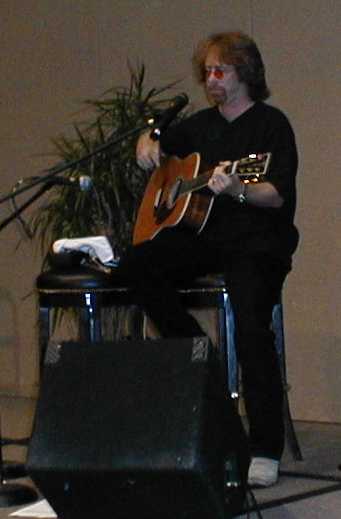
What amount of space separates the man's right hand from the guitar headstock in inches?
20.6

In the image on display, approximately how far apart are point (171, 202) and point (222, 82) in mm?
414

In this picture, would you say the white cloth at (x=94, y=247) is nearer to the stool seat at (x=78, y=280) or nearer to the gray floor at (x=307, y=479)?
the stool seat at (x=78, y=280)

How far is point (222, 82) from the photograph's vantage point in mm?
3424

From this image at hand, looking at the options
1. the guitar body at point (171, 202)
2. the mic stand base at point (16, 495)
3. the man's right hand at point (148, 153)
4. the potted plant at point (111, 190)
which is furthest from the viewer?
the potted plant at point (111, 190)

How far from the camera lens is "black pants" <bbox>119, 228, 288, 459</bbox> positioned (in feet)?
10.3

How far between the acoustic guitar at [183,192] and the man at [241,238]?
0.04m

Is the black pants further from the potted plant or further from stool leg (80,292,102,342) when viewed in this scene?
the potted plant

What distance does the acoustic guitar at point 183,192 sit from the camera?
10.3 ft


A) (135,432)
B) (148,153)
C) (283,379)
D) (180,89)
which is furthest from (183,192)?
(180,89)

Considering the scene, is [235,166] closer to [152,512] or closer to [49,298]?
[49,298]

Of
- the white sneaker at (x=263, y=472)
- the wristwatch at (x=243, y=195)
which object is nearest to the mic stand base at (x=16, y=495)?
the white sneaker at (x=263, y=472)

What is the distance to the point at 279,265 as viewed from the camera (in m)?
3.28

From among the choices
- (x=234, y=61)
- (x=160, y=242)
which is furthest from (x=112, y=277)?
(x=234, y=61)

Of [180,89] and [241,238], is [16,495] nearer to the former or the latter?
[241,238]
